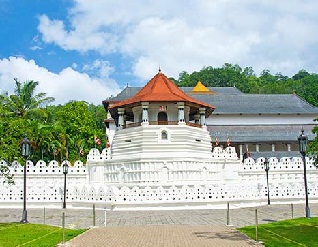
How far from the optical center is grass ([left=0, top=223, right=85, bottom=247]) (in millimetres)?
12141

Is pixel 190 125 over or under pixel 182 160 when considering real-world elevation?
over

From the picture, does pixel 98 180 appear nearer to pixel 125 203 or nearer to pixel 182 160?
pixel 182 160

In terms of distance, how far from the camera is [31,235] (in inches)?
544

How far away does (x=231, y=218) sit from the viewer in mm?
18703

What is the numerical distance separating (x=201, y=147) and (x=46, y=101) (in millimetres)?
20213

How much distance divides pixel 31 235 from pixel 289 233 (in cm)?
799

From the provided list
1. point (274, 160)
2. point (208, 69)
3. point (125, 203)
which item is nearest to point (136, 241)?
point (125, 203)

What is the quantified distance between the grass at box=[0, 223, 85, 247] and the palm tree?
29733 millimetres

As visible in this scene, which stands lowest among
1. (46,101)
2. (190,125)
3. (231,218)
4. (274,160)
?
(231,218)

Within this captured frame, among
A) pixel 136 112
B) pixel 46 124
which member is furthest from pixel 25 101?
pixel 136 112

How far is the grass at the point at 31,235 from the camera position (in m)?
12.1

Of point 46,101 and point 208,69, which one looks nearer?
point 46,101

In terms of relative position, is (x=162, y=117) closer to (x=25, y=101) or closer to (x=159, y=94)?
(x=159, y=94)

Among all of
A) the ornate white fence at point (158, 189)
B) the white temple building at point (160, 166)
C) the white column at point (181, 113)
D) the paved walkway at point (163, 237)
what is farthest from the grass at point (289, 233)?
the white column at point (181, 113)
